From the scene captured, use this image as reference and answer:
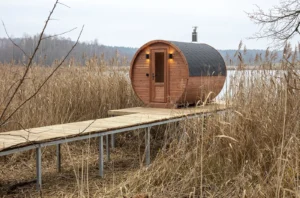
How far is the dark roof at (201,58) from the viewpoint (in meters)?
7.66

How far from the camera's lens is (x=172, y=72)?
7.80 m

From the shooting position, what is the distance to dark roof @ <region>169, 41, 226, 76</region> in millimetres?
7656

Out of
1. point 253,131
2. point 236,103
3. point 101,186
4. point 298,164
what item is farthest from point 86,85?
point 298,164

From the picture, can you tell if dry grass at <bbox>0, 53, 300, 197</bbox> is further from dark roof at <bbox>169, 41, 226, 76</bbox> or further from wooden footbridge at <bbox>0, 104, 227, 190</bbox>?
dark roof at <bbox>169, 41, 226, 76</bbox>

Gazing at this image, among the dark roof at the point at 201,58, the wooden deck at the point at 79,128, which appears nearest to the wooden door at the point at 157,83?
the dark roof at the point at 201,58

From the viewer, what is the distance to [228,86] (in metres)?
4.96

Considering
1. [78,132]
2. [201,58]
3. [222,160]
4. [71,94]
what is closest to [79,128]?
[78,132]

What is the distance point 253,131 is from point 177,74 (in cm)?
374

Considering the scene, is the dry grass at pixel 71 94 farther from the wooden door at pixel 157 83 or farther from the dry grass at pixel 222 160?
the wooden door at pixel 157 83

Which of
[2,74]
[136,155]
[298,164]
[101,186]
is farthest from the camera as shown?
[2,74]

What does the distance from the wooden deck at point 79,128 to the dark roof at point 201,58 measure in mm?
1095

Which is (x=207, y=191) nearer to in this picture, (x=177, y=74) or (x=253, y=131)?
(x=253, y=131)

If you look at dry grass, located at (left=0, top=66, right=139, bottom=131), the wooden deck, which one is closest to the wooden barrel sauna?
dry grass, located at (left=0, top=66, right=139, bottom=131)

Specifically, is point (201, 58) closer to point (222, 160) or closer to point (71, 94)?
point (71, 94)
